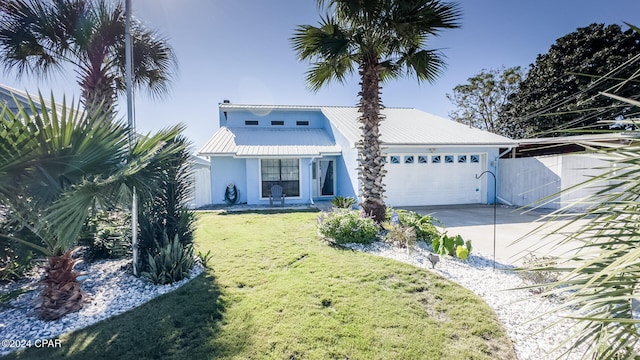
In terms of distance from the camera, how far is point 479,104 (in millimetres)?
30016

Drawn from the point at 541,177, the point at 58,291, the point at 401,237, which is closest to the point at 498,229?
the point at 401,237

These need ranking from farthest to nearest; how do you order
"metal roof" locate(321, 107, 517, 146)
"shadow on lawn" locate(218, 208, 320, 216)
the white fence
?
"metal roof" locate(321, 107, 517, 146)
"shadow on lawn" locate(218, 208, 320, 216)
the white fence

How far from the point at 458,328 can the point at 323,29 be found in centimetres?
744

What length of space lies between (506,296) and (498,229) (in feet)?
17.3

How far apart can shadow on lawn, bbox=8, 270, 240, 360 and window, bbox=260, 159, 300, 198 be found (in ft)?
32.5

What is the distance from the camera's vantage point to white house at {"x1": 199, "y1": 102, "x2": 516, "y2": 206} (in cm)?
→ 1306

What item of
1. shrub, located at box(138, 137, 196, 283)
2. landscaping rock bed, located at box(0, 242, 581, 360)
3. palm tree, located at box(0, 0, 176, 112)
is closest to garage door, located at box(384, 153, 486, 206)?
landscaping rock bed, located at box(0, 242, 581, 360)

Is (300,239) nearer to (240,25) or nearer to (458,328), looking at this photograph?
(458,328)

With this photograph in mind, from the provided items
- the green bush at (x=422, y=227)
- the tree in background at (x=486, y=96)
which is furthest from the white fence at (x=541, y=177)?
the tree in background at (x=486, y=96)

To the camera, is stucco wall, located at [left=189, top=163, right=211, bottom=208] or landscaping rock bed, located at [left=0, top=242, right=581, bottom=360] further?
stucco wall, located at [left=189, top=163, right=211, bottom=208]

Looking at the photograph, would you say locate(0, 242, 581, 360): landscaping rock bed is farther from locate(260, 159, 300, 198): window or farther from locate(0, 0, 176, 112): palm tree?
locate(260, 159, 300, 198): window

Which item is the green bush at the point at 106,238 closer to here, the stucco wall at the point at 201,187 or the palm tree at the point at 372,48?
the palm tree at the point at 372,48

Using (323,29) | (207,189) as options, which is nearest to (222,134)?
(207,189)

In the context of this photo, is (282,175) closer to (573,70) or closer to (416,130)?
(416,130)
